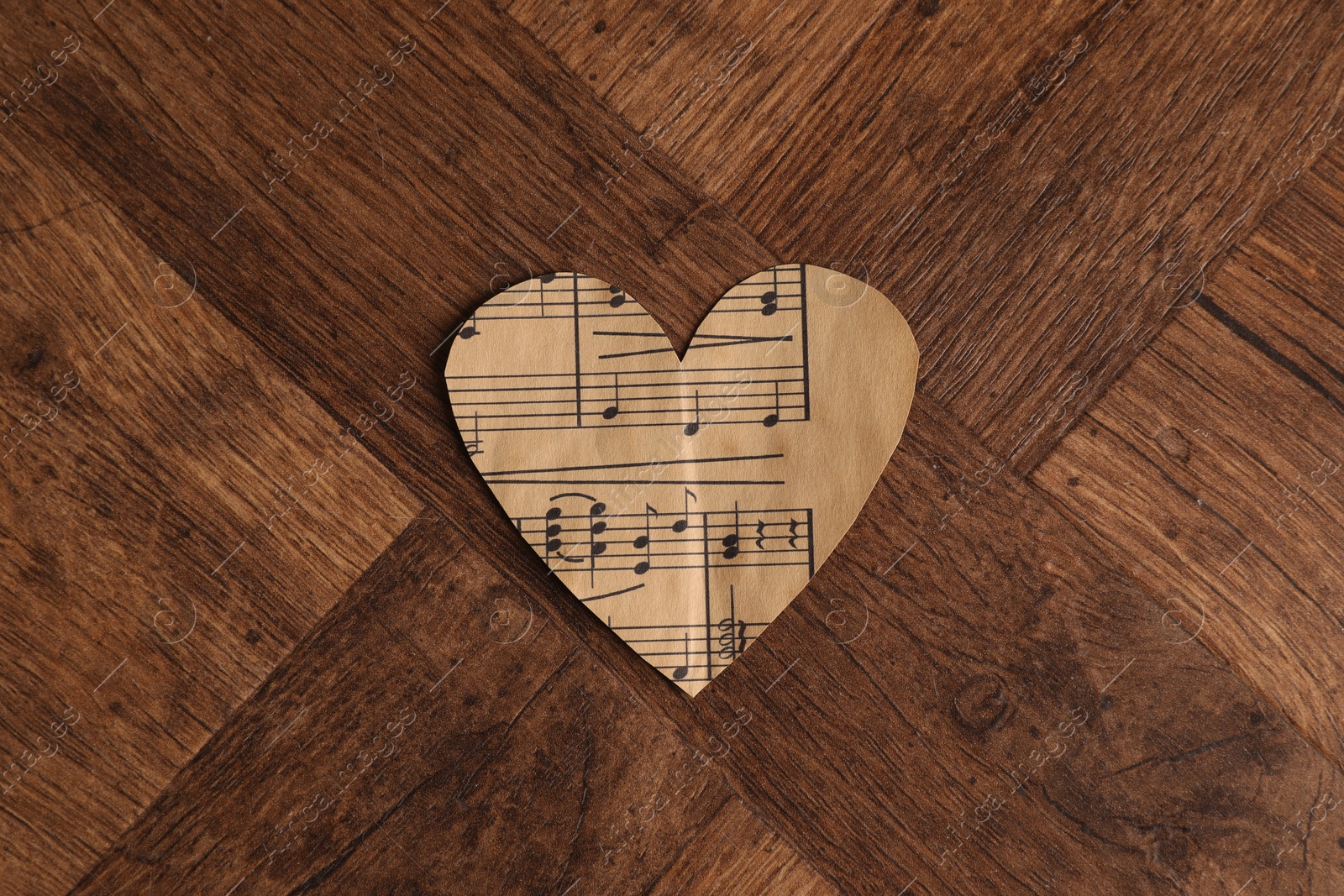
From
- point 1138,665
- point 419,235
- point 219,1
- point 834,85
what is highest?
point 219,1

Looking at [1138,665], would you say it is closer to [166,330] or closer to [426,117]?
[426,117]

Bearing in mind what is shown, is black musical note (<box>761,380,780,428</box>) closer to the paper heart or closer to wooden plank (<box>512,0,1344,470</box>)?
the paper heart

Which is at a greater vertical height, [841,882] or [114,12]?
[114,12]

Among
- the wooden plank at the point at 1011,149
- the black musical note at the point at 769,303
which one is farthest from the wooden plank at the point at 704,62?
the black musical note at the point at 769,303

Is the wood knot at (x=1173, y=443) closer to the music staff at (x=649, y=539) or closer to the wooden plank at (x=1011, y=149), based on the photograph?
the wooden plank at (x=1011, y=149)

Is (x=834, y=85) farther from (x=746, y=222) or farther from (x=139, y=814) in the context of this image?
(x=139, y=814)

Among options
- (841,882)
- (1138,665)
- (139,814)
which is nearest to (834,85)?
(1138,665)
